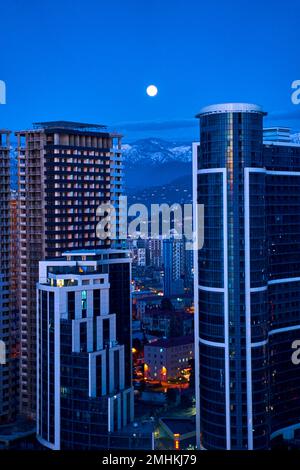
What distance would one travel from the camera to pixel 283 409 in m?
7.37

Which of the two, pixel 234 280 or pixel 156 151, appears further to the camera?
pixel 156 151

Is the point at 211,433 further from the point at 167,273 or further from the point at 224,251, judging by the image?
the point at 167,273

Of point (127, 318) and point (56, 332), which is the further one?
point (127, 318)

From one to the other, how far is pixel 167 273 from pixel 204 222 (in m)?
9.98

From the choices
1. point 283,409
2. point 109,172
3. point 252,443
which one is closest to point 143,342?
point 109,172

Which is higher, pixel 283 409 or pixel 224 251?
pixel 224 251

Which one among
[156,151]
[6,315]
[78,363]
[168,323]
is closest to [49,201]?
[6,315]

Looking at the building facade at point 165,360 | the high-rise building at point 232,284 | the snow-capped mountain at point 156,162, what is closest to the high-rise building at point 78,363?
the high-rise building at point 232,284

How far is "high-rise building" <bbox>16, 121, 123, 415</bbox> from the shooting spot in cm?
895

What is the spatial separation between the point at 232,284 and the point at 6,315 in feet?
11.7

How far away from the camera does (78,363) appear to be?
6184mm

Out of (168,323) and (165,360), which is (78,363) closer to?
(165,360)

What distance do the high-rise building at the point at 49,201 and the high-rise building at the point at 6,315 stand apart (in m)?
0.19

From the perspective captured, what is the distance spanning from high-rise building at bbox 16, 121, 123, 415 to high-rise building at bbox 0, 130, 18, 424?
190 millimetres
